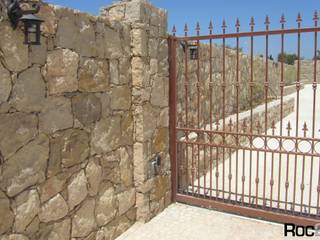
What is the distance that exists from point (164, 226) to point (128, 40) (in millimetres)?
2028

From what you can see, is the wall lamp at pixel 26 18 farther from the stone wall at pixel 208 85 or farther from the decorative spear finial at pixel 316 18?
the decorative spear finial at pixel 316 18

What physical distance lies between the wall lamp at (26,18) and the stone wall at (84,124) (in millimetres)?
57

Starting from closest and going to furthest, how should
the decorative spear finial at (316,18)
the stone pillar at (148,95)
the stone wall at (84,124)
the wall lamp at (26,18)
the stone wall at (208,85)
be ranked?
1. the wall lamp at (26,18)
2. the stone wall at (84,124)
3. the decorative spear finial at (316,18)
4. the stone pillar at (148,95)
5. the stone wall at (208,85)

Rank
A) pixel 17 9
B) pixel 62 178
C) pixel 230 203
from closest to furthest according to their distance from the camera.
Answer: pixel 17 9, pixel 62 178, pixel 230 203

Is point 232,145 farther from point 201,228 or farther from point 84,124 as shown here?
point 84,124

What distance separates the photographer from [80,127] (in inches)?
110

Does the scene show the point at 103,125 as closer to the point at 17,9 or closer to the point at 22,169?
the point at 22,169

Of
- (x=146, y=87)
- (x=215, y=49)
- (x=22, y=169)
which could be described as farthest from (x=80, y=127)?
(x=215, y=49)

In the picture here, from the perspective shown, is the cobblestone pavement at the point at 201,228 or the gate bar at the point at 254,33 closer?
the gate bar at the point at 254,33

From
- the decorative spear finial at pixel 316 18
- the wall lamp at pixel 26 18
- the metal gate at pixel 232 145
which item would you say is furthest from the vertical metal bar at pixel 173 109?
the wall lamp at pixel 26 18

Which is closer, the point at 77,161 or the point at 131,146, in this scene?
the point at 77,161

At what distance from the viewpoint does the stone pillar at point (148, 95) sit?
11.2 feet

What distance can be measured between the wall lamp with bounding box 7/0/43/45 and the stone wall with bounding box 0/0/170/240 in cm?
6

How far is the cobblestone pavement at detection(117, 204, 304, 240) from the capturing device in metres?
3.38
